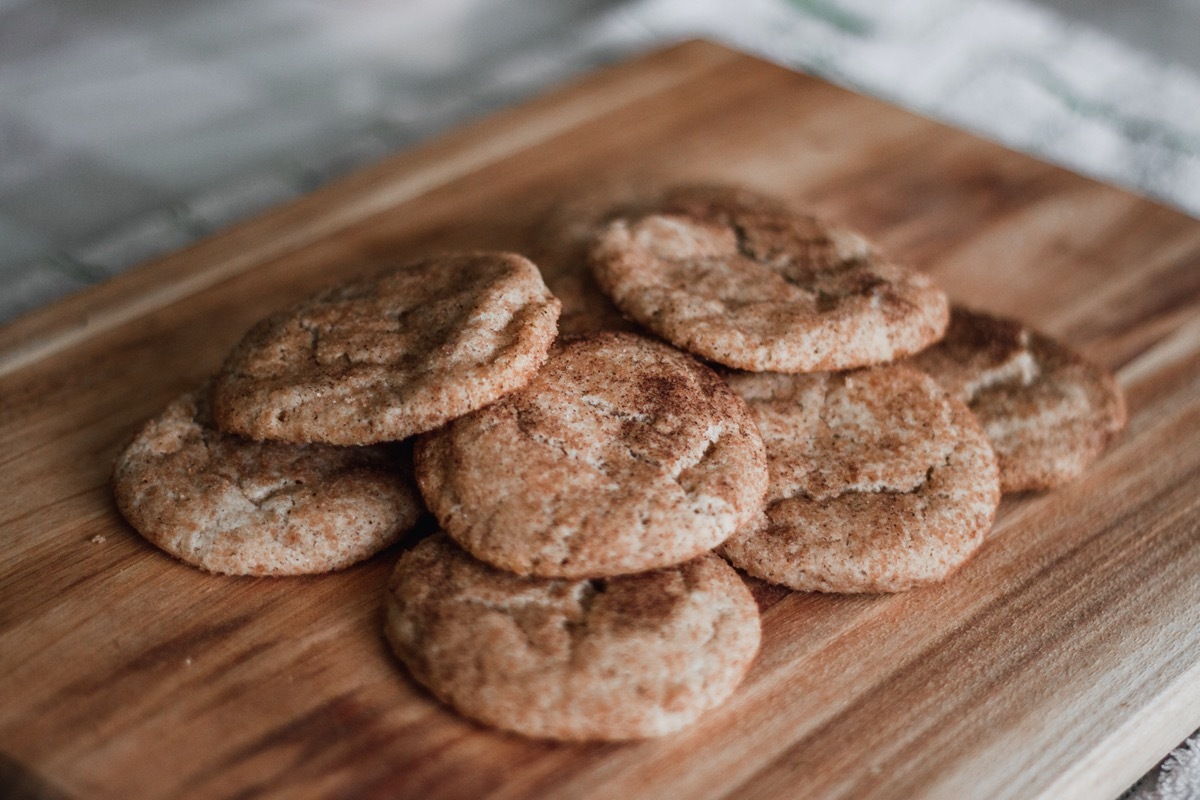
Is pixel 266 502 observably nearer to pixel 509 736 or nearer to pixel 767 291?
pixel 509 736

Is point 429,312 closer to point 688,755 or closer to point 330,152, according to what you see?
point 688,755

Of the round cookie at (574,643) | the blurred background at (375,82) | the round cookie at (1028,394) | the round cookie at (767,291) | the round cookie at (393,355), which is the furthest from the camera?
the blurred background at (375,82)

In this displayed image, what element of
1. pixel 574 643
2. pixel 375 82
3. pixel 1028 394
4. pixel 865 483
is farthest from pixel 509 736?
pixel 375 82

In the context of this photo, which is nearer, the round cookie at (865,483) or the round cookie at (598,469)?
the round cookie at (598,469)

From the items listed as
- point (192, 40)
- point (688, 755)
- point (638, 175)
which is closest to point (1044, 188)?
point (638, 175)

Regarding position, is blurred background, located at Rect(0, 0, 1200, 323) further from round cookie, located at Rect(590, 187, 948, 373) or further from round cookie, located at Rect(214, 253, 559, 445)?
round cookie, located at Rect(590, 187, 948, 373)

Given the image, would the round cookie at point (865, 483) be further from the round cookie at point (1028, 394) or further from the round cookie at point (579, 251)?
the round cookie at point (579, 251)

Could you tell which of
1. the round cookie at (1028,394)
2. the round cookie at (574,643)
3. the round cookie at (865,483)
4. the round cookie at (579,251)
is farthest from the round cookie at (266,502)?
the round cookie at (1028,394)
